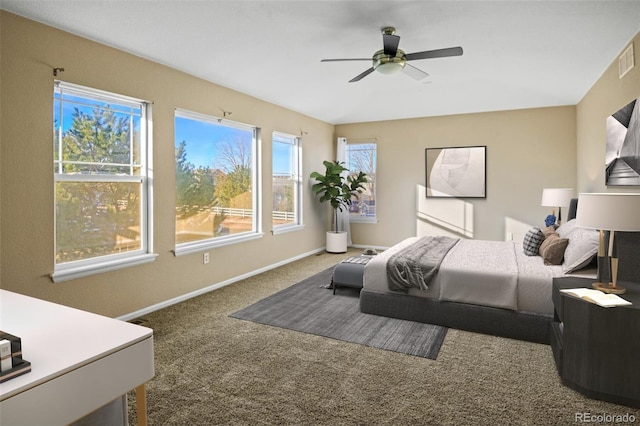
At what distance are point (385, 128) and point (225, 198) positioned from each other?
362cm

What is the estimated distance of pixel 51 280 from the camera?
3119 millimetres

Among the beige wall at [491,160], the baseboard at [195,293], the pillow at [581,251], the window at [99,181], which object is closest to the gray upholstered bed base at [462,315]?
the pillow at [581,251]

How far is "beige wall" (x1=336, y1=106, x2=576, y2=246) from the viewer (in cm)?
623

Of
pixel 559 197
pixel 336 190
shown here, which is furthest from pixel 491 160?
pixel 336 190

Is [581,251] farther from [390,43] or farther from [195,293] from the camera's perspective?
[195,293]

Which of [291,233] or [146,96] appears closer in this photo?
[146,96]

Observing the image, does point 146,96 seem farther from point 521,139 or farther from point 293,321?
point 521,139

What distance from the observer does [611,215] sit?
7.87 ft

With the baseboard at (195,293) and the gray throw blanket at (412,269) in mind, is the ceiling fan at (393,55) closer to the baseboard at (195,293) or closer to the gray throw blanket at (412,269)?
the gray throw blanket at (412,269)

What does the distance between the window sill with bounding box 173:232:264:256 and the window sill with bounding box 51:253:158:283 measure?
0.38m

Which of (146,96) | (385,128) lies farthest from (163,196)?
(385,128)

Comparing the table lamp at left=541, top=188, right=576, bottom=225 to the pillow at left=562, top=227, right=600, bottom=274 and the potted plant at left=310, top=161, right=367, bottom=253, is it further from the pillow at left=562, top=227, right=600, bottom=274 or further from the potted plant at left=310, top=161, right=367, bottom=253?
the potted plant at left=310, top=161, right=367, bottom=253

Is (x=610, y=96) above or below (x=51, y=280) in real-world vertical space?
above

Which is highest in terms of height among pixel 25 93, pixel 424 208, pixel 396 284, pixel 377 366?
pixel 25 93
